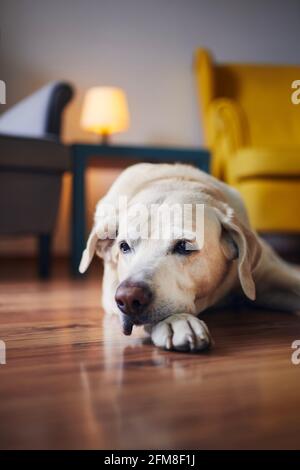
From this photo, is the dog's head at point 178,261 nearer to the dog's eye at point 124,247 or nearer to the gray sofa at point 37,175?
the dog's eye at point 124,247

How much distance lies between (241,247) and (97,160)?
204 cm

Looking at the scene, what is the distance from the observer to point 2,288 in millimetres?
2311

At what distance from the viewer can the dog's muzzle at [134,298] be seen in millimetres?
1076

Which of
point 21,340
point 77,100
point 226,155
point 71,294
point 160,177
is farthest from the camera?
point 77,100

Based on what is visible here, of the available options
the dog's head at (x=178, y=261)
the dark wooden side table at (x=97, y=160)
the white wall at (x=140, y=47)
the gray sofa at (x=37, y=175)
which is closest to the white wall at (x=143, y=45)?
the white wall at (x=140, y=47)

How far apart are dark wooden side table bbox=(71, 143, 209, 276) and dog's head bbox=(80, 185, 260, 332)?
4.42ft

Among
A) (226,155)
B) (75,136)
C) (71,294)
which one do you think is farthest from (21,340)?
(75,136)

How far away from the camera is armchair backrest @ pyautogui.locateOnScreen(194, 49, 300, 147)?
155 inches

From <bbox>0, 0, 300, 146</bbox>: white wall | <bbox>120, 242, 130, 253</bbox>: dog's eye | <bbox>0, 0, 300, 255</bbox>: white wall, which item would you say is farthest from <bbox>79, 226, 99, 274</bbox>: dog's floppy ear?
<bbox>0, 0, 300, 146</bbox>: white wall

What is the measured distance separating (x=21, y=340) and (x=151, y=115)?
3.40m

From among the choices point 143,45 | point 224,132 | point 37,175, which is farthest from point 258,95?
point 37,175

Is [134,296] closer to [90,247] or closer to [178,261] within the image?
[178,261]

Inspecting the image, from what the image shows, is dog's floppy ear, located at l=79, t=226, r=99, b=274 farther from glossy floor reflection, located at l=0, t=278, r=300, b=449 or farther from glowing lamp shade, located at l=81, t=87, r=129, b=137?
glowing lamp shade, located at l=81, t=87, r=129, b=137
